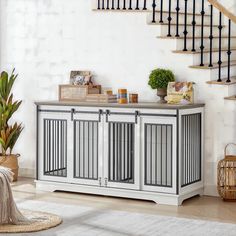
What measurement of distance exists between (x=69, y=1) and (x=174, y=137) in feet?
7.61

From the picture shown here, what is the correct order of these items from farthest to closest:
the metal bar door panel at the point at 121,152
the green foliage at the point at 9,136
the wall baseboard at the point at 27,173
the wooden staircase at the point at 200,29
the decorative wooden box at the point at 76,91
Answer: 1. the wall baseboard at the point at 27,173
2. the green foliage at the point at 9,136
3. the decorative wooden box at the point at 76,91
4. the wooden staircase at the point at 200,29
5. the metal bar door panel at the point at 121,152

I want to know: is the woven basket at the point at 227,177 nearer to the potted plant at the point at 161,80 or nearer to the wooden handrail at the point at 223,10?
the potted plant at the point at 161,80

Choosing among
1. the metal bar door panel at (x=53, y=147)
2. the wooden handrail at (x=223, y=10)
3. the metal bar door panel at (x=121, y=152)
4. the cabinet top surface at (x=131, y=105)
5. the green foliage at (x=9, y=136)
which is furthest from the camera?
the green foliage at (x=9, y=136)

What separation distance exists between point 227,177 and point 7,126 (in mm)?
2706

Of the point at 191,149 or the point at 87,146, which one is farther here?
the point at 87,146

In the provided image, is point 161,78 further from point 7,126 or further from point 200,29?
point 7,126

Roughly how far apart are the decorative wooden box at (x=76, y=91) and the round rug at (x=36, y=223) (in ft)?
5.75

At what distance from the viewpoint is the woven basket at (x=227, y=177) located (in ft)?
23.3

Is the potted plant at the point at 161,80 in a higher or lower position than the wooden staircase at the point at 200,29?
lower

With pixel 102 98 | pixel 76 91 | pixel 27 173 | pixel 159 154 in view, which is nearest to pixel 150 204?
pixel 159 154

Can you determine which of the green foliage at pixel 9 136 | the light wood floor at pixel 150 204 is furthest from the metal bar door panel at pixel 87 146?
the green foliage at pixel 9 136

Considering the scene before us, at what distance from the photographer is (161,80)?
7375 mm

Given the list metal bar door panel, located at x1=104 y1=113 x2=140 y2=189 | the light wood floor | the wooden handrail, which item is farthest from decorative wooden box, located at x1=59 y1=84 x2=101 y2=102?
the wooden handrail

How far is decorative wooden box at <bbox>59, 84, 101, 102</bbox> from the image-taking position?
7.70 metres
